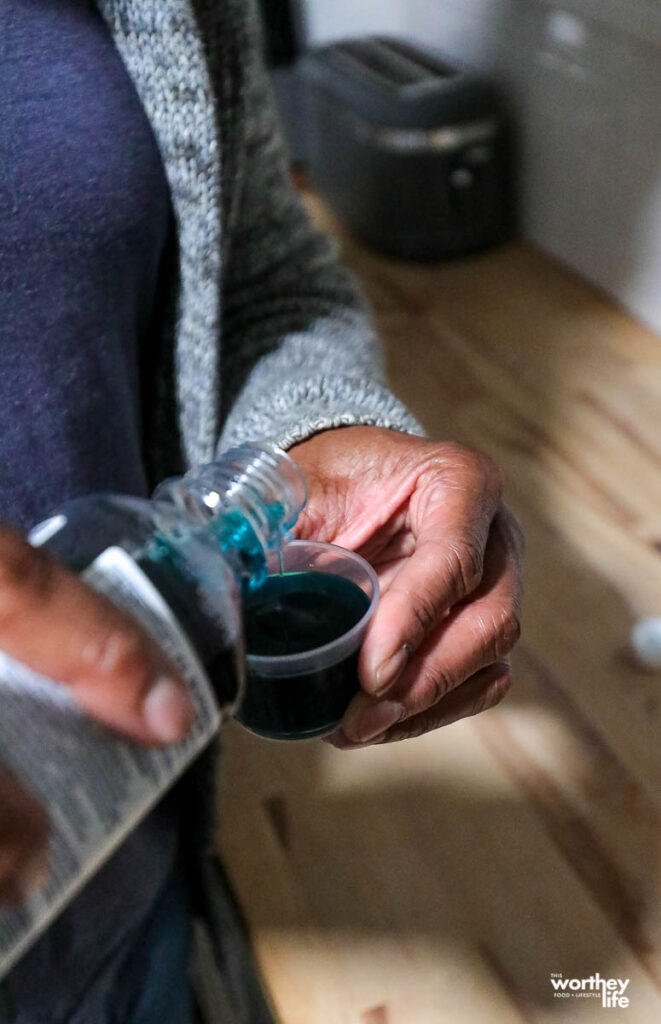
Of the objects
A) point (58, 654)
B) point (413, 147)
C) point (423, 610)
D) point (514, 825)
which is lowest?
point (514, 825)

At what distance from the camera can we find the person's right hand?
Result: 0.83 ft

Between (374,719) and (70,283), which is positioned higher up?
(70,283)

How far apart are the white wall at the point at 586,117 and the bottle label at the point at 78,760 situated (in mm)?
1044

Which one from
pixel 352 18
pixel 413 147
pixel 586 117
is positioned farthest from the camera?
pixel 352 18

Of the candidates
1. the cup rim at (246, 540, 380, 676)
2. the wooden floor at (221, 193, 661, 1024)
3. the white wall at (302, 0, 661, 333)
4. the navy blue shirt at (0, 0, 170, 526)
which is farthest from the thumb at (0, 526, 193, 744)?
the white wall at (302, 0, 661, 333)

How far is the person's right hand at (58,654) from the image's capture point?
25 cm

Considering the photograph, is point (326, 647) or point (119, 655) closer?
point (119, 655)

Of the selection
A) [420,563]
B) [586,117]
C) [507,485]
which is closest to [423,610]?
[420,563]

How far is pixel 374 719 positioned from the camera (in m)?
0.41

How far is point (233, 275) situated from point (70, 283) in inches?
6.3

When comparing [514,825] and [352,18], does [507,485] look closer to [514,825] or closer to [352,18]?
[514,825]

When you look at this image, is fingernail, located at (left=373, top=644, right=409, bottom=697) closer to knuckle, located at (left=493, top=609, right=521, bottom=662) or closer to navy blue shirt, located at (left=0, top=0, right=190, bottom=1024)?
knuckle, located at (left=493, top=609, right=521, bottom=662)

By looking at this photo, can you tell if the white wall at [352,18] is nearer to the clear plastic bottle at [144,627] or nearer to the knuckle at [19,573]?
the clear plastic bottle at [144,627]

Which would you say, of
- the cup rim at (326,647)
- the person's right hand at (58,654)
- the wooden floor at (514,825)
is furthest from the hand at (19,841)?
the wooden floor at (514,825)
